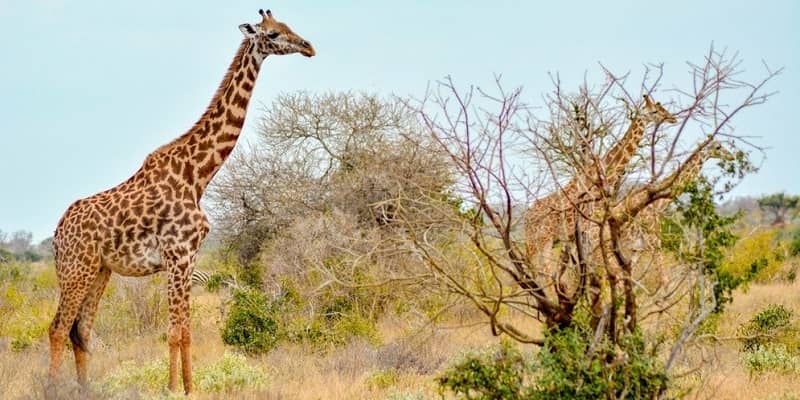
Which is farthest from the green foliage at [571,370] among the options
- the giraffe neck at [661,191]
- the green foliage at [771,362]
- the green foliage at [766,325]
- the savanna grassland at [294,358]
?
the green foliage at [766,325]

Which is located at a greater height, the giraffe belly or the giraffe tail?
the giraffe belly

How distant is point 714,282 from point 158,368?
5243 millimetres

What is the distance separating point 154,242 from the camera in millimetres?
8750

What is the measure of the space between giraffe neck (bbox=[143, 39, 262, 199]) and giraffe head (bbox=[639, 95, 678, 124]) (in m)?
3.86

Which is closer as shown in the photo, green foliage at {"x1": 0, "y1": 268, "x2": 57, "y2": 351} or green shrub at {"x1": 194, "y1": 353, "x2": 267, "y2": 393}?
green shrub at {"x1": 194, "y1": 353, "x2": 267, "y2": 393}

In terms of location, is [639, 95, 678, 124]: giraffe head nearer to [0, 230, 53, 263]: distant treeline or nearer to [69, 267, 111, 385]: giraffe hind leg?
[69, 267, 111, 385]: giraffe hind leg

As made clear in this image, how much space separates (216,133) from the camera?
9227 millimetres

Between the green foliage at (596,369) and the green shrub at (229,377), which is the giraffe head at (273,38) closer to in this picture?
the green shrub at (229,377)

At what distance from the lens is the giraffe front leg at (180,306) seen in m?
8.49

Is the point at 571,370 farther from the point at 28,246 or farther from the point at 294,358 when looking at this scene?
the point at 28,246

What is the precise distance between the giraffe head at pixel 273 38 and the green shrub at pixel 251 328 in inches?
146

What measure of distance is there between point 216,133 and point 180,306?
62.3 inches

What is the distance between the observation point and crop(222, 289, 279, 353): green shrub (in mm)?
11746

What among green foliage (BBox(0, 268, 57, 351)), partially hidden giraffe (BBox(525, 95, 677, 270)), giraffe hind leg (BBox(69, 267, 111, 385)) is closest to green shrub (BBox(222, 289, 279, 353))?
green foliage (BBox(0, 268, 57, 351))
